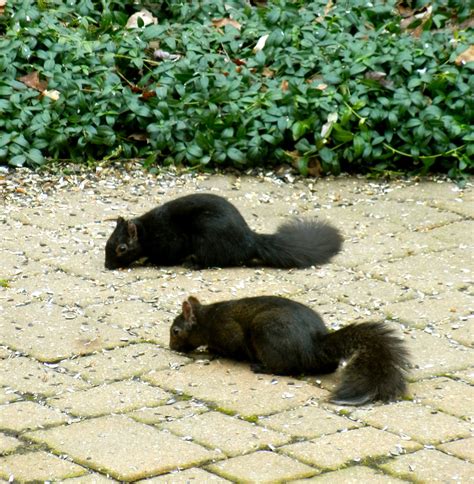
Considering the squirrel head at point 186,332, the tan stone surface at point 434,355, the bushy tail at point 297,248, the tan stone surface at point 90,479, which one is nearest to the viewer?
the tan stone surface at point 90,479

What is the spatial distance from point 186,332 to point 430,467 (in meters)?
1.64

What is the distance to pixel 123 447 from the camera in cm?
456

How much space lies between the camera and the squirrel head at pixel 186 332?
5703 millimetres

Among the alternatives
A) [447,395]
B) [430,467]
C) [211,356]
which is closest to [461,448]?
[430,467]

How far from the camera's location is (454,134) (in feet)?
28.7

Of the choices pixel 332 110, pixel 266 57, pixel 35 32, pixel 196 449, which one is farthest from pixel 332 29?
pixel 196 449

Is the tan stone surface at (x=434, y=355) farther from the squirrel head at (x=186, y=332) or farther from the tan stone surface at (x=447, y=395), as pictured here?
the squirrel head at (x=186, y=332)

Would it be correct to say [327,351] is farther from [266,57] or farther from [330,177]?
[266,57]

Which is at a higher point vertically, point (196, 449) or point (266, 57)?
point (266, 57)

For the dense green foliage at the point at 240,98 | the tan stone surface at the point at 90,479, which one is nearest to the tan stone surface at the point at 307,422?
the tan stone surface at the point at 90,479

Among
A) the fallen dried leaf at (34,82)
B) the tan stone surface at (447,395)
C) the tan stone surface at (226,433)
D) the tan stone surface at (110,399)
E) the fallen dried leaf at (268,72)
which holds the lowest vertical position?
the tan stone surface at (110,399)

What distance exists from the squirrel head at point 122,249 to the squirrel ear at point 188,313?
1350mm

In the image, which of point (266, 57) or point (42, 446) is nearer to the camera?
point (42, 446)

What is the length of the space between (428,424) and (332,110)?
14.4ft
